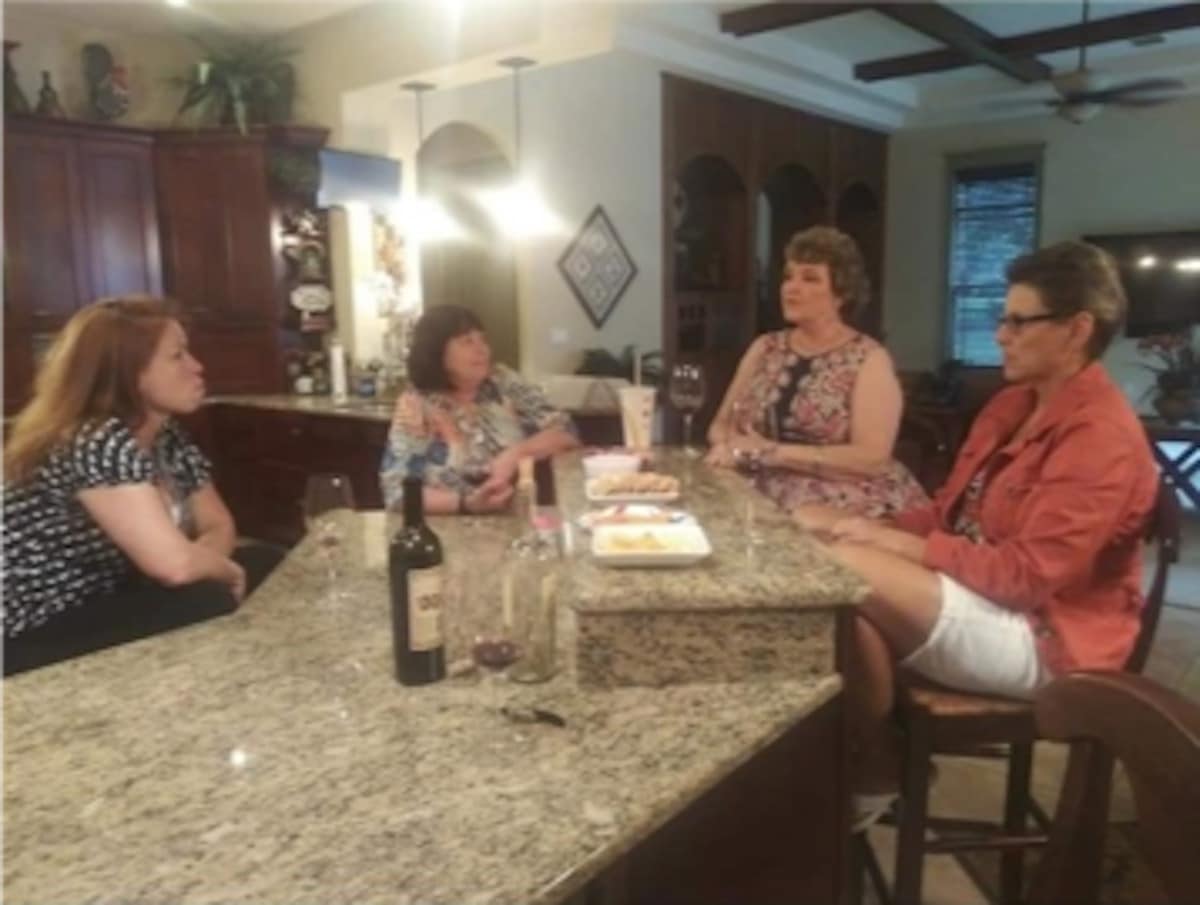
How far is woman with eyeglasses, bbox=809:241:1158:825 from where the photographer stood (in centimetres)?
148

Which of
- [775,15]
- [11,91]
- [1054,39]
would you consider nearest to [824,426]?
[775,15]

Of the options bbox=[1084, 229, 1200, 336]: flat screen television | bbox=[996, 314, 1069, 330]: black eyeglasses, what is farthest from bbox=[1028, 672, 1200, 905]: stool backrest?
Result: bbox=[1084, 229, 1200, 336]: flat screen television

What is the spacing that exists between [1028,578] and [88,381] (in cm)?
171

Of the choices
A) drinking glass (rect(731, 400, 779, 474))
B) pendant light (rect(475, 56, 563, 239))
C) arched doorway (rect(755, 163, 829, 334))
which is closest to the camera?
drinking glass (rect(731, 400, 779, 474))

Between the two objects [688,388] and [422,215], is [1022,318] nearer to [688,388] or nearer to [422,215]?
[688,388]

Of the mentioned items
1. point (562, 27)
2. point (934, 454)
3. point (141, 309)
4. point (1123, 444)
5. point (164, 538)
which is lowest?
point (934, 454)

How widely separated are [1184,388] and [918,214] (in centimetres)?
287

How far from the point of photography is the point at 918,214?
26.2 ft

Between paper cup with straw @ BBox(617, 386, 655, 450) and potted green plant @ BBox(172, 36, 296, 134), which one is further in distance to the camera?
potted green plant @ BBox(172, 36, 296, 134)

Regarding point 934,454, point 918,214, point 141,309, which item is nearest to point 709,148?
point 934,454

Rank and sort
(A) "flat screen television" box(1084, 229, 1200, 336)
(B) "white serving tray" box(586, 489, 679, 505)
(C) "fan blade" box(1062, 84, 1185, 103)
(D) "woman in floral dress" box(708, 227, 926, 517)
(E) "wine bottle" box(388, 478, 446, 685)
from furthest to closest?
(A) "flat screen television" box(1084, 229, 1200, 336)
(C) "fan blade" box(1062, 84, 1185, 103)
(D) "woman in floral dress" box(708, 227, 926, 517)
(B) "white serving tray" box(586, 489, 679, 505)
(E) "wine bottle" box(388, 478, 446, 685)

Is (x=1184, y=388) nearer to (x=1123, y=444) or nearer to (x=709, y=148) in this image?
(x=709, y=148)

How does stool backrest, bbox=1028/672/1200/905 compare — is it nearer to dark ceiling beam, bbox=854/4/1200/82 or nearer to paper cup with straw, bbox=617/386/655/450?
paper cup with straw, bbox=617/386/655/450

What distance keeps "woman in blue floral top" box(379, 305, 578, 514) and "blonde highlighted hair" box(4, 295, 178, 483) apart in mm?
719
